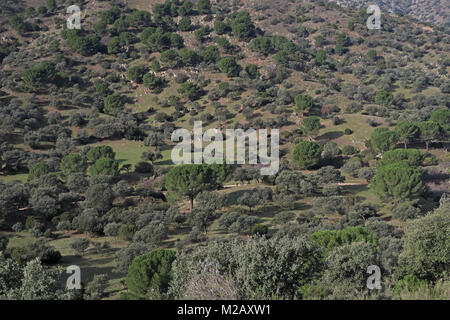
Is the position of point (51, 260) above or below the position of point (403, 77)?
below

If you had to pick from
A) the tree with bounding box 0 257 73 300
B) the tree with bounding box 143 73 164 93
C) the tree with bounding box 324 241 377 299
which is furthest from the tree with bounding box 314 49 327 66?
the tree with bounding box 0 257 73 300

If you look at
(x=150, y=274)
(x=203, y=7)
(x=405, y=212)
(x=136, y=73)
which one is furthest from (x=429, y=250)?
(x=203, y=7)

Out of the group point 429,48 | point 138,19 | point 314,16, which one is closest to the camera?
point 138,19

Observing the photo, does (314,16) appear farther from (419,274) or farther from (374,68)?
(419,274)

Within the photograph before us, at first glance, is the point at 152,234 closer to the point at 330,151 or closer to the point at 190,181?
the point at 190,181

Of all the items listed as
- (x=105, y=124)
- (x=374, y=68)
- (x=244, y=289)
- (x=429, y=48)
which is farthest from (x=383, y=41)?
(x=244, y=289)
